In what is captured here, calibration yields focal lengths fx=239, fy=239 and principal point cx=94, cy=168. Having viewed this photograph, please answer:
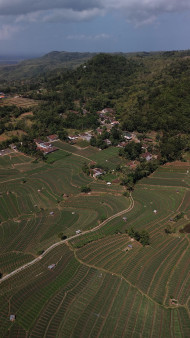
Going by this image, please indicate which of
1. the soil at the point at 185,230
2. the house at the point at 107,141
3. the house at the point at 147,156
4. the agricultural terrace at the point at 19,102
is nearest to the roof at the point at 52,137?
the house at the point at 107,141

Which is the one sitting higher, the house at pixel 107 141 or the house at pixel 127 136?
the house at pixel 127 136

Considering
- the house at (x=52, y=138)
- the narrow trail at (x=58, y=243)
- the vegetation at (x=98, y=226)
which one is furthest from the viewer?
the house at (x=52, y=138)

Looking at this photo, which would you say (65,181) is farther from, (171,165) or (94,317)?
(94,317)

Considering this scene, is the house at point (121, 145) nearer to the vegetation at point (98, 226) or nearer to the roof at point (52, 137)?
the vegetation at point (98, 226)

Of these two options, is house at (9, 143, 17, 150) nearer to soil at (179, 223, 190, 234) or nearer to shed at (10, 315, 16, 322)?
soil at (179, 223, 190, 234)

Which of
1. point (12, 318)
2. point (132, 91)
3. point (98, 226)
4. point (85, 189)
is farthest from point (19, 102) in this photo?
point (12, 318)

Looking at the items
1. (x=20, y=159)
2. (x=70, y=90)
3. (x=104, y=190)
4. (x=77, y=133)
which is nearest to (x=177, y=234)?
(x=104, y=190)
